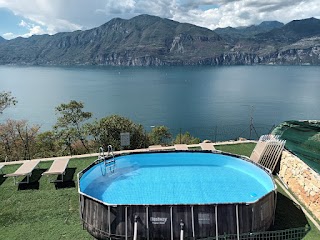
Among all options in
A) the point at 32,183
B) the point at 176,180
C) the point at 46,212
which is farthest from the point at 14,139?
the point at 176,180

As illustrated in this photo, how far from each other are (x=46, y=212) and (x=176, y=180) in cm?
695

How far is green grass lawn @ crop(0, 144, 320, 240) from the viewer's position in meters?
11.4

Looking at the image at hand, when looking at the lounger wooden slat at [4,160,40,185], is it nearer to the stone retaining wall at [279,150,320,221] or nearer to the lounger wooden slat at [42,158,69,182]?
the lounger wooden slat at [42,158,69,182]

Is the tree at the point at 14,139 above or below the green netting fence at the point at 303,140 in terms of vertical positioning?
below

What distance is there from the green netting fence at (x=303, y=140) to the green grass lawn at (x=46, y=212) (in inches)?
101

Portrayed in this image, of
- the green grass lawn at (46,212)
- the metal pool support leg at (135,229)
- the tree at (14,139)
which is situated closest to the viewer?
the metal pool support leg at (135,229)

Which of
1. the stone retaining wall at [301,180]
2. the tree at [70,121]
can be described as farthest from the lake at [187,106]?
the stone retaining wall at [301,180]

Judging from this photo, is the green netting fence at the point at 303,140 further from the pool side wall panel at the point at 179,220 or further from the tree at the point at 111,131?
the tree at the point at 111,131

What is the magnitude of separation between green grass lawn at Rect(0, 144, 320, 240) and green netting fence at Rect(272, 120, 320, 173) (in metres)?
2.56

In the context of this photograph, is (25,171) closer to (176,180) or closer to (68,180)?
(68,180)

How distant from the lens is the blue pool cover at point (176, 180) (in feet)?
47.6

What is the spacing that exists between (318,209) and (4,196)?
47.4ft

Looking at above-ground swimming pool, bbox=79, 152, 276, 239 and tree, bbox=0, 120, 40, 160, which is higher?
above-ground swimming pool, bbox=79, 152, 276, 239

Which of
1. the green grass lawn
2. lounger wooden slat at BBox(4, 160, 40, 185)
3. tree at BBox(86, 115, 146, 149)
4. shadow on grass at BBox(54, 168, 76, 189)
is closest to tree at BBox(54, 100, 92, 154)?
tree at BBox(86, 115, 146, 149)
